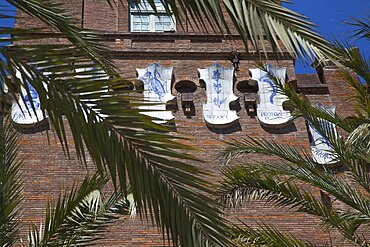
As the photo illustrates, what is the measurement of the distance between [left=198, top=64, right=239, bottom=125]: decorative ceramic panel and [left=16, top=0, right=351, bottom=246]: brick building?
8 cm

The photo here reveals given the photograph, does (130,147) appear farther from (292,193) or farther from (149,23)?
(149,23)

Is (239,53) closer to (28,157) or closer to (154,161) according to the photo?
(28,157)

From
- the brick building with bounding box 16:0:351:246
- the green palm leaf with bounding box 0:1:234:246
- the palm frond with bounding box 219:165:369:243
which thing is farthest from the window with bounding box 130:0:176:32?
the green palm leaf with bounding box 0:1:234:246

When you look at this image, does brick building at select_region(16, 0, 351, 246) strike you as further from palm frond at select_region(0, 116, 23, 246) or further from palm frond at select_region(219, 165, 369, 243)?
palm frond at select_region(0, 116, 23, 246)

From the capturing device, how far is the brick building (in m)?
14.4

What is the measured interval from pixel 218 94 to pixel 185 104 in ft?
2.50

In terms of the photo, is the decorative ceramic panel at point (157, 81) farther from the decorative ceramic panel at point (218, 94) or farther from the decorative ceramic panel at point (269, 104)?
the decorative ceramic panel at point (269, 104)

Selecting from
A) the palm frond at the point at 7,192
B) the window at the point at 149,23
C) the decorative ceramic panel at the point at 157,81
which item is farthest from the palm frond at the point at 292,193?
the window at the point at 149,23

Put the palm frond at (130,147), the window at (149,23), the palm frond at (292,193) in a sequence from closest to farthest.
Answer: the palm frond at (130,147), the palm frond at (292,193), the window at (149,23)

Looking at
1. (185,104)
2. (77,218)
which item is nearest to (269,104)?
(185,104)

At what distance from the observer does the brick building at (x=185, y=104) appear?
14367mm

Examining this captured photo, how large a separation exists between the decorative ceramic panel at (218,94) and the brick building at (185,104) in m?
0.08

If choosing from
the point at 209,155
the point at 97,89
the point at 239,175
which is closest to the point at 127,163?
the point at 97,89

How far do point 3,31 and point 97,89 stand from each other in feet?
2.44
